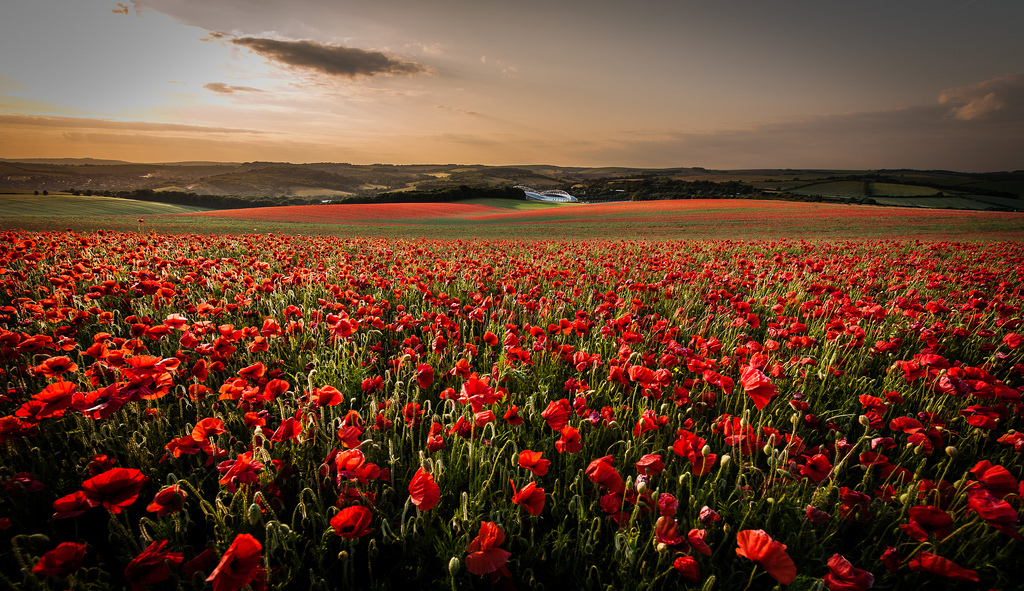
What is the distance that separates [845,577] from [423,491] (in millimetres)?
1383

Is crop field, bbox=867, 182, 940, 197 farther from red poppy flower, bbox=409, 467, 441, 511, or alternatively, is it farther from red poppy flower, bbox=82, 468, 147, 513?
red poppy flower, bbox=82, 468, 147, 513

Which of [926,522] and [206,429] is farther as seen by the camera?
[206,429]

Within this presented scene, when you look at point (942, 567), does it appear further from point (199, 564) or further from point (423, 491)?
point (199, 564)

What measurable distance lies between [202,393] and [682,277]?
18.8 feet

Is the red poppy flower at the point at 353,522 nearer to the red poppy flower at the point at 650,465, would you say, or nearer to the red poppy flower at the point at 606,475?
the red poppy flower at the point at 606,475

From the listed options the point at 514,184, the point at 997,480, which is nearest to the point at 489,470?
the point at 997,480

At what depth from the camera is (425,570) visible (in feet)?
5.06

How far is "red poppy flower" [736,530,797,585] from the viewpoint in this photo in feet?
3.83

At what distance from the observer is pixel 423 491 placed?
4.47ft

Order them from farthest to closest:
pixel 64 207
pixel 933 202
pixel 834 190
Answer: pixel 834 190 < pixel 933 202 < pixel 64 207

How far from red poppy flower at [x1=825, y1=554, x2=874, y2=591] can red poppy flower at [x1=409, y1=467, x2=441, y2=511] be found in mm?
1262

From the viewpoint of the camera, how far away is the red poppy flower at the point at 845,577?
1231mm

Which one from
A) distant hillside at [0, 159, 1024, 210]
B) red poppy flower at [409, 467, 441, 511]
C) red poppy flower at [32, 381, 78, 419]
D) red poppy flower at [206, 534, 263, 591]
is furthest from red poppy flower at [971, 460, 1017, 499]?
distant hillside at [0, 159, 1024, 210]

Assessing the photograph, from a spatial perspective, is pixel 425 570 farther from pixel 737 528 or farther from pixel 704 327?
pixel 704 327
